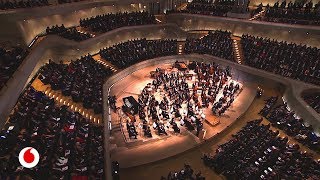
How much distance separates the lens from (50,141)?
1216 centimetres

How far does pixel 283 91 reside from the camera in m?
19.0

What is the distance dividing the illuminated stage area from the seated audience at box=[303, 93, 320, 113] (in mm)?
3339

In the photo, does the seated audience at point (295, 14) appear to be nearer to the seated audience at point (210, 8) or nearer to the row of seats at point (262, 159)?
the seated audience at point (210, 8)

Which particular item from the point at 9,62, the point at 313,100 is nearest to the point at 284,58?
the point at 313,100

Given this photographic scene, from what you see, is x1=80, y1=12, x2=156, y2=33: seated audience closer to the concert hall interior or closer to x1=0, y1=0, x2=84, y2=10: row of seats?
the concert hall interior

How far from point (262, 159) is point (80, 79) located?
1138 centimetres

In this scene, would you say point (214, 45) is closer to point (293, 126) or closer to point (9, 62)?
point (293, 126)

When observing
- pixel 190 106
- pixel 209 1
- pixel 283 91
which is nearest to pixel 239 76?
pixel 283 91

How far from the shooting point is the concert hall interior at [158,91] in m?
12.8

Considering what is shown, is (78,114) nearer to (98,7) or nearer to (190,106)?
(190,106)

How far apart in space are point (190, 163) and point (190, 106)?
4100mm

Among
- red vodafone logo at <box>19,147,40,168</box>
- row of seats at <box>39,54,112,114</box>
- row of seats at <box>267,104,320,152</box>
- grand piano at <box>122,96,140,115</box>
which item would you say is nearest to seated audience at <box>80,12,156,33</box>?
row of seats at <box>39,54,112,114</box>

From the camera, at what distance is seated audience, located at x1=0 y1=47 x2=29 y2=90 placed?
45.8 feet

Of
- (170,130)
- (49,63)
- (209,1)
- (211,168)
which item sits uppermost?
(209,1)
